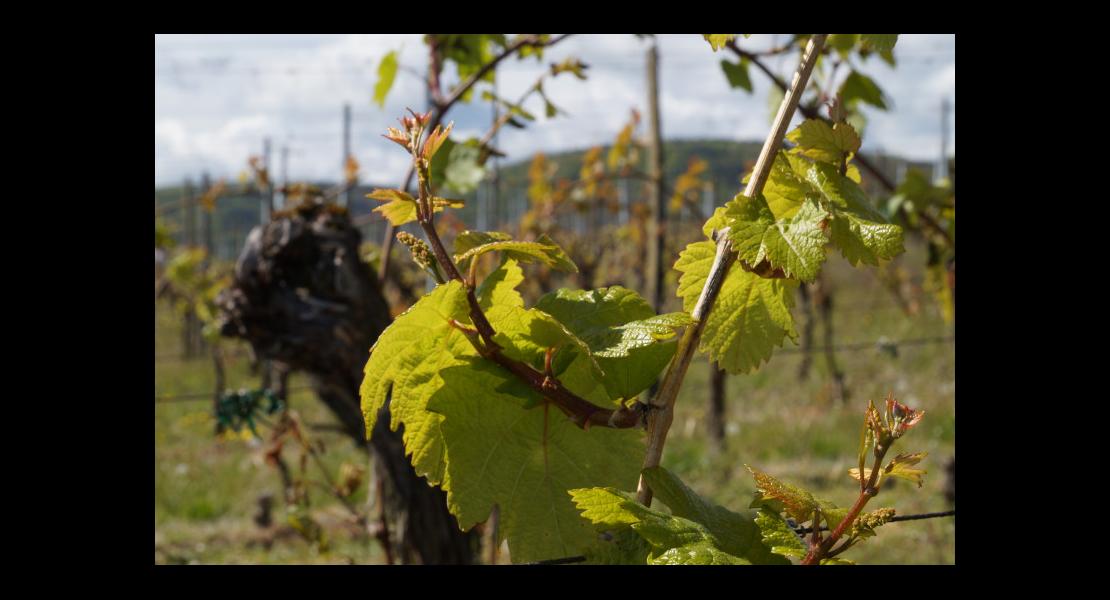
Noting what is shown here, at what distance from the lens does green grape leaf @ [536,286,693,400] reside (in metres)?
0.60

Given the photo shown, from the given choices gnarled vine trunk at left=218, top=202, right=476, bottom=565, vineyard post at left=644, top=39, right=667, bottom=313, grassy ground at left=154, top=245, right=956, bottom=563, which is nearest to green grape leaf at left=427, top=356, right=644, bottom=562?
gnarled vine trunk at left=218, top=202, right=476, bottom=565

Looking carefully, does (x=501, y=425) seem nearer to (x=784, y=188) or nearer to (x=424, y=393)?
(x=424, y=393)

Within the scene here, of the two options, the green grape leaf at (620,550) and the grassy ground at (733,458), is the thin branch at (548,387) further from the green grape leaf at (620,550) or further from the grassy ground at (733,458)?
the grassy ground at (733,458)

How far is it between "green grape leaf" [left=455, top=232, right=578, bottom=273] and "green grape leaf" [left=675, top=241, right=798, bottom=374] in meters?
0.12

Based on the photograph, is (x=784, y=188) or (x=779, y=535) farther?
(x=784, y=188)

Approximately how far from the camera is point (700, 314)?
0.65m

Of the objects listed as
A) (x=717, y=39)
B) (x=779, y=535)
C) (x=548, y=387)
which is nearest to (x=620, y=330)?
(x=548, y=387)

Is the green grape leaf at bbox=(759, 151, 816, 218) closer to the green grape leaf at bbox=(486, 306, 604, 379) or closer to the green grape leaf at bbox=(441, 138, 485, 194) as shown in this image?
the green grape leaf at bbox=(486, 306, 604, 379)

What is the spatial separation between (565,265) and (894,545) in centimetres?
461

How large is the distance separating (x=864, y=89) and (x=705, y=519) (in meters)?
1.45

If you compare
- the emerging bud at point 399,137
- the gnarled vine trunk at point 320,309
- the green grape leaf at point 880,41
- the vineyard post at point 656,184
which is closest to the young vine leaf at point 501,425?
the emerging bud at point 399,137
